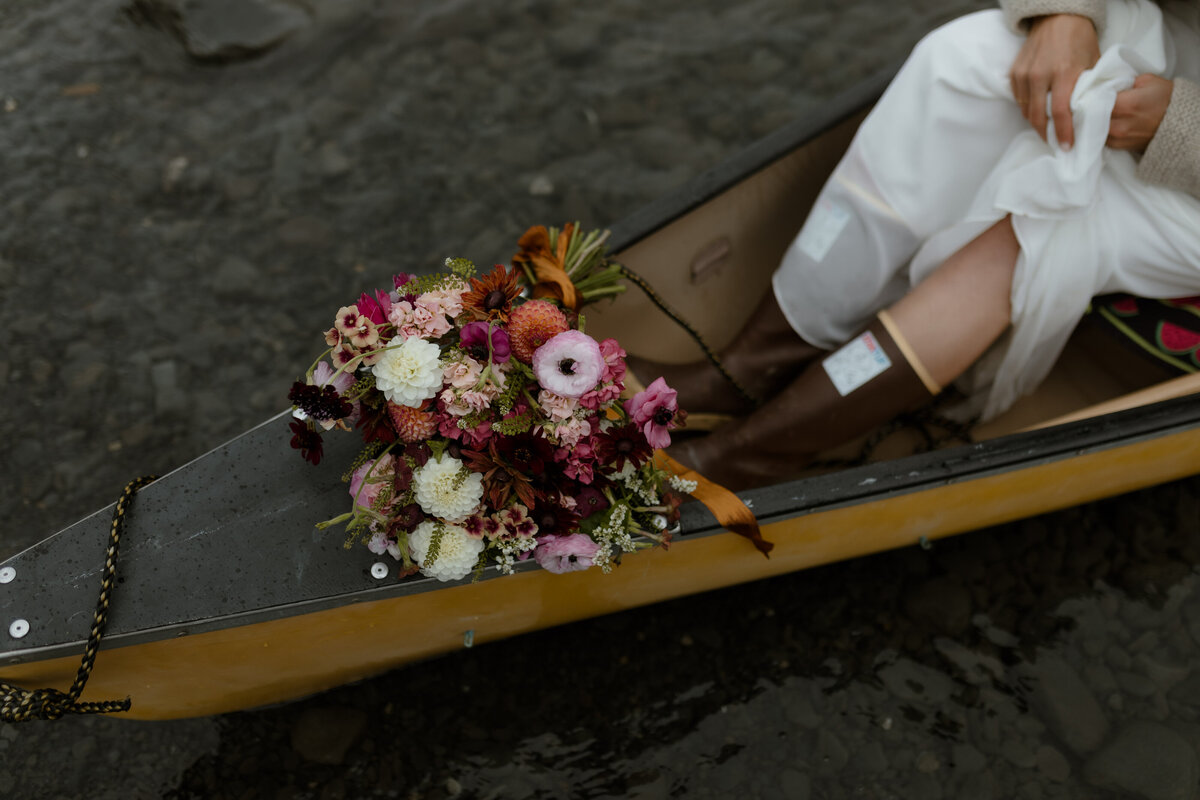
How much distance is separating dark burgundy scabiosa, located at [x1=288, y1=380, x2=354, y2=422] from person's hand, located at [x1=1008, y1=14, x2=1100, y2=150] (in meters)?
1.35

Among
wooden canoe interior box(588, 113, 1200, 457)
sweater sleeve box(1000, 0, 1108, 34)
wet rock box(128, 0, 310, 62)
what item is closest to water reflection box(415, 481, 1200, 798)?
wooden canoe interior box(588, 113, 1200, 457)

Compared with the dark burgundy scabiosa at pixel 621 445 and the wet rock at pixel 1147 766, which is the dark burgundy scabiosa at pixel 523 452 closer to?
the dark burgundy scabiosa at pixel 621 445

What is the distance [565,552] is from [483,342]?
1.14ft

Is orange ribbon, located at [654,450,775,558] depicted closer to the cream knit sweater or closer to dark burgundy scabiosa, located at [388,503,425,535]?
dark burgundy scabiosa, located at [388,503,425,535]

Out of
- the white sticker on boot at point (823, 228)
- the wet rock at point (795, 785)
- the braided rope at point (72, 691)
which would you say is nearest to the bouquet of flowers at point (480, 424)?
the braided rope at point (72, 691)

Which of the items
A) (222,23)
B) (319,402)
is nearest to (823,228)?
(319,402)

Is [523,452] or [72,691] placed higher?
[523,452]

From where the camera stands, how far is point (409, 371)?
4.12 feet

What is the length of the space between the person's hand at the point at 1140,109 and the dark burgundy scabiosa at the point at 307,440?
1.49m

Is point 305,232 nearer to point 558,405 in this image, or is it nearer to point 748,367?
point 748,367

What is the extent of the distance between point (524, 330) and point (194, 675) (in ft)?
2.95

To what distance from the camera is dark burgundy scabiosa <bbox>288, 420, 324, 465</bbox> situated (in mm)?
1363

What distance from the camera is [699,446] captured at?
194 cm


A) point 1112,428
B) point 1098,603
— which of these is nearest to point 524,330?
point 1112,428
